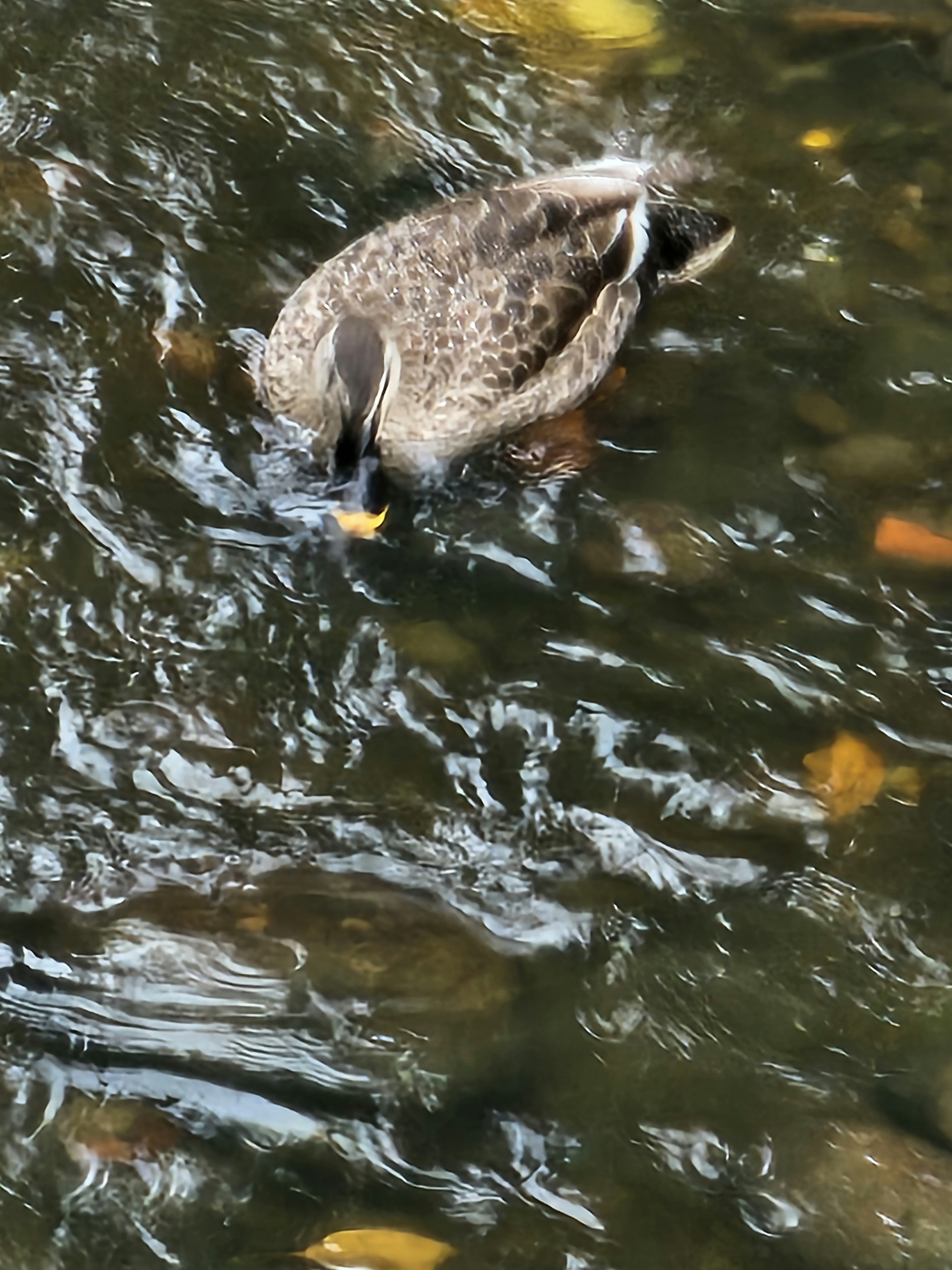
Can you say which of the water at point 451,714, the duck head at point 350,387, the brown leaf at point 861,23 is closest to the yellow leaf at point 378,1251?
the water at point 451,714

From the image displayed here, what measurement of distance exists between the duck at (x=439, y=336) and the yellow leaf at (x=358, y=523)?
149 mm

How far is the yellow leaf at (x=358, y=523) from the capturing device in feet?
11.3

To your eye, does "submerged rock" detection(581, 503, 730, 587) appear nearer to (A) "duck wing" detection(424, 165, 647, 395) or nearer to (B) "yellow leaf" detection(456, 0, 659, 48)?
(A) "duck wing" detection(424, 165, 647, 395)

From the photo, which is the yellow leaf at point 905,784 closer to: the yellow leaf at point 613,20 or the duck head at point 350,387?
the duck head at point 350,387

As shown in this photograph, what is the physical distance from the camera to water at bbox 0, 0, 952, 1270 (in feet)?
8.70

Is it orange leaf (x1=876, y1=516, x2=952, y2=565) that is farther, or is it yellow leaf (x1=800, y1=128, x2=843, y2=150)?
yellow leaf (x1=800, y1=128, x2=843, y2=150)

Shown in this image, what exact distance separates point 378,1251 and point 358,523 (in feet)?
6.42

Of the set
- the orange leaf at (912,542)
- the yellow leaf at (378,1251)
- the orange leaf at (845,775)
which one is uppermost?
the orange leaf at (912,542)

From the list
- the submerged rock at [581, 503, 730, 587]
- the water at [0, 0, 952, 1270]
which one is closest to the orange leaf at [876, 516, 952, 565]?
the water at [0, 0, 952, 1270]

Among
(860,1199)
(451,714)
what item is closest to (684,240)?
(451,714)

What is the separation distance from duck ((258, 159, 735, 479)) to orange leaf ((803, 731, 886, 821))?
1419mm

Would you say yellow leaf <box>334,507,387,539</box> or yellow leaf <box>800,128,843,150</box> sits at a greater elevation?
yellow leaf <box>800,128,843,150</box>

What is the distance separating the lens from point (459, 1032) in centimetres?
277

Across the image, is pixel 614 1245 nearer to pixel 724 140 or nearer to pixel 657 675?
pixel 657 675
